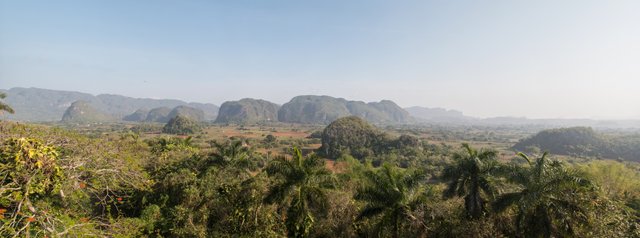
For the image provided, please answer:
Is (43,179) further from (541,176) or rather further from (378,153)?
(378,153)

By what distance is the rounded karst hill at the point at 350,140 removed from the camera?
64188 mm

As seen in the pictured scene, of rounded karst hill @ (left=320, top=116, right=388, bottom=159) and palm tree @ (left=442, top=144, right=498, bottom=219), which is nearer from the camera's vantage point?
palm tree @ (left=442, top=144, right=498, bottom=219)

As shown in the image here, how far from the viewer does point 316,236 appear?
14648 mm

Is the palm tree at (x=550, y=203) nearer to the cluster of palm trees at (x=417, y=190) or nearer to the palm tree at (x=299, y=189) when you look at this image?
the cluster of palm trees at (x=417, y=190)

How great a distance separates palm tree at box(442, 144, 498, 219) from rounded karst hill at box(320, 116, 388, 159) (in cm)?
4786

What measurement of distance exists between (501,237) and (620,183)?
19253 millimetres

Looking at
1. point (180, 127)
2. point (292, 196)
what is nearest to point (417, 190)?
point (292, 196)

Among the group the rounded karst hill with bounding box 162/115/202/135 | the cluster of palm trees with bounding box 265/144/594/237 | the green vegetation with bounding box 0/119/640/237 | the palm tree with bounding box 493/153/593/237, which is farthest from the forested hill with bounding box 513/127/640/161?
the rounded karst hill with bounding box 162/115/202/135

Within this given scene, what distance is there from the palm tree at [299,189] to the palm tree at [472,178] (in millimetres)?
6095

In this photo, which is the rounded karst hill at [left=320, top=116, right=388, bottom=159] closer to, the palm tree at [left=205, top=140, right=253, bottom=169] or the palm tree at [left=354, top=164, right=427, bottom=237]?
the palm tree at [left=205, top=140, right=253, bottom=169]

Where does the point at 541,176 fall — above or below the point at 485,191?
above

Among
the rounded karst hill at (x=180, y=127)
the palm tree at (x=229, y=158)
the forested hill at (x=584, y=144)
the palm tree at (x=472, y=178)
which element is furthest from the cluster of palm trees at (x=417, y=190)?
the rounded karst hill at (x=180, y=127)

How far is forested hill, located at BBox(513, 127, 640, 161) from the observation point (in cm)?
7838

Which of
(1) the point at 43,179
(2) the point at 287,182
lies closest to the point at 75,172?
(1) the point at 43,179
